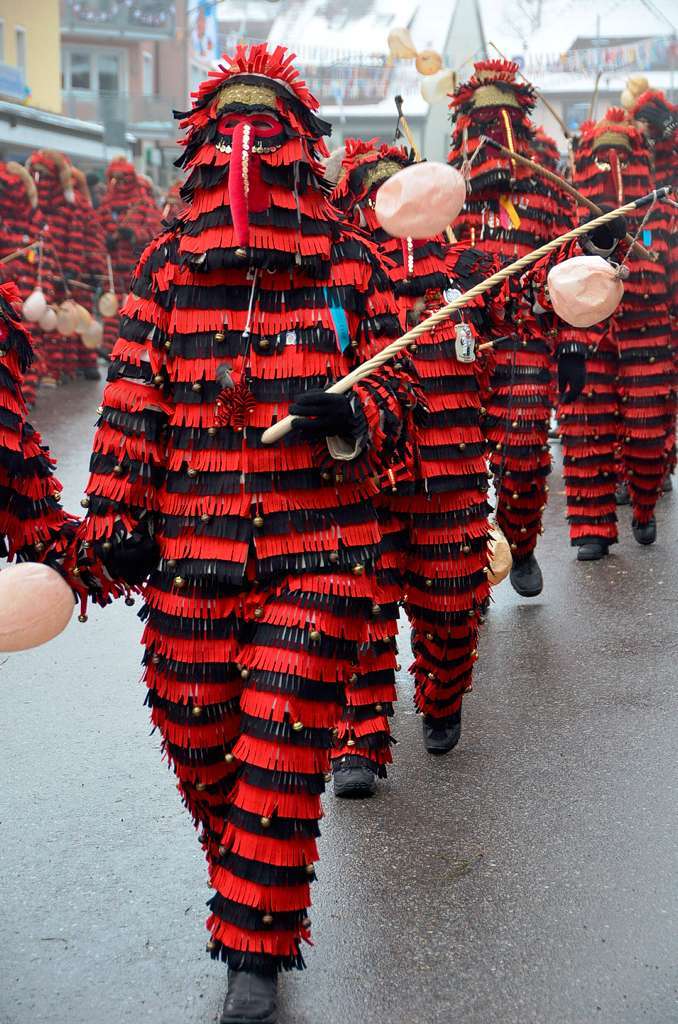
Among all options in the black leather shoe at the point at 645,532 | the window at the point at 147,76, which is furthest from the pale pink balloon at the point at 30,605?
the window at the point at 147,76

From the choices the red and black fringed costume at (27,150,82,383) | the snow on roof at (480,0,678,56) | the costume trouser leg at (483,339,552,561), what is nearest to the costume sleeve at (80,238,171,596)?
the costume trouser leg at (483,339,552,561)

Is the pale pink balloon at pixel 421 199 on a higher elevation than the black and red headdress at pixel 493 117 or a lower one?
lower

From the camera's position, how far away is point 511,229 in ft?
18.3

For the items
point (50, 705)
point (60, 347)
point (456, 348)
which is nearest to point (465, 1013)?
point (456, 348)

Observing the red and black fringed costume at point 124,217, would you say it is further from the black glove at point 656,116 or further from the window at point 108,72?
the window at point 108,72

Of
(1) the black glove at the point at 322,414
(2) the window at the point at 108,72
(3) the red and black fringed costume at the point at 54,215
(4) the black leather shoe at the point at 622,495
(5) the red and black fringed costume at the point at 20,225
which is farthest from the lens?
(2) the window at the point at 108,72

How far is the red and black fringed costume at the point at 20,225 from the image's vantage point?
535 inches

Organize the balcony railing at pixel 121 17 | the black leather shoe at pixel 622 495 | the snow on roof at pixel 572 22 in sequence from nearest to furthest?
the black leather shoe at pixel 622 495, the balcony railing at pixel 121 17, the snow on roof at pixel 572 22

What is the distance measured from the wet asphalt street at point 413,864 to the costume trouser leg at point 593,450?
165 centimetres

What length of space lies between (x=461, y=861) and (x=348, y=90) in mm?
50266

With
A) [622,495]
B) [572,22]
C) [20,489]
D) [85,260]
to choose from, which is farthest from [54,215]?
[572,22]

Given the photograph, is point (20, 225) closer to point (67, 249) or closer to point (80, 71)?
point (67, 249)

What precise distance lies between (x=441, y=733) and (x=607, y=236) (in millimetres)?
1760

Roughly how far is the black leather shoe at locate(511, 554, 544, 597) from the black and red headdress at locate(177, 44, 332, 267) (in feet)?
12.3
